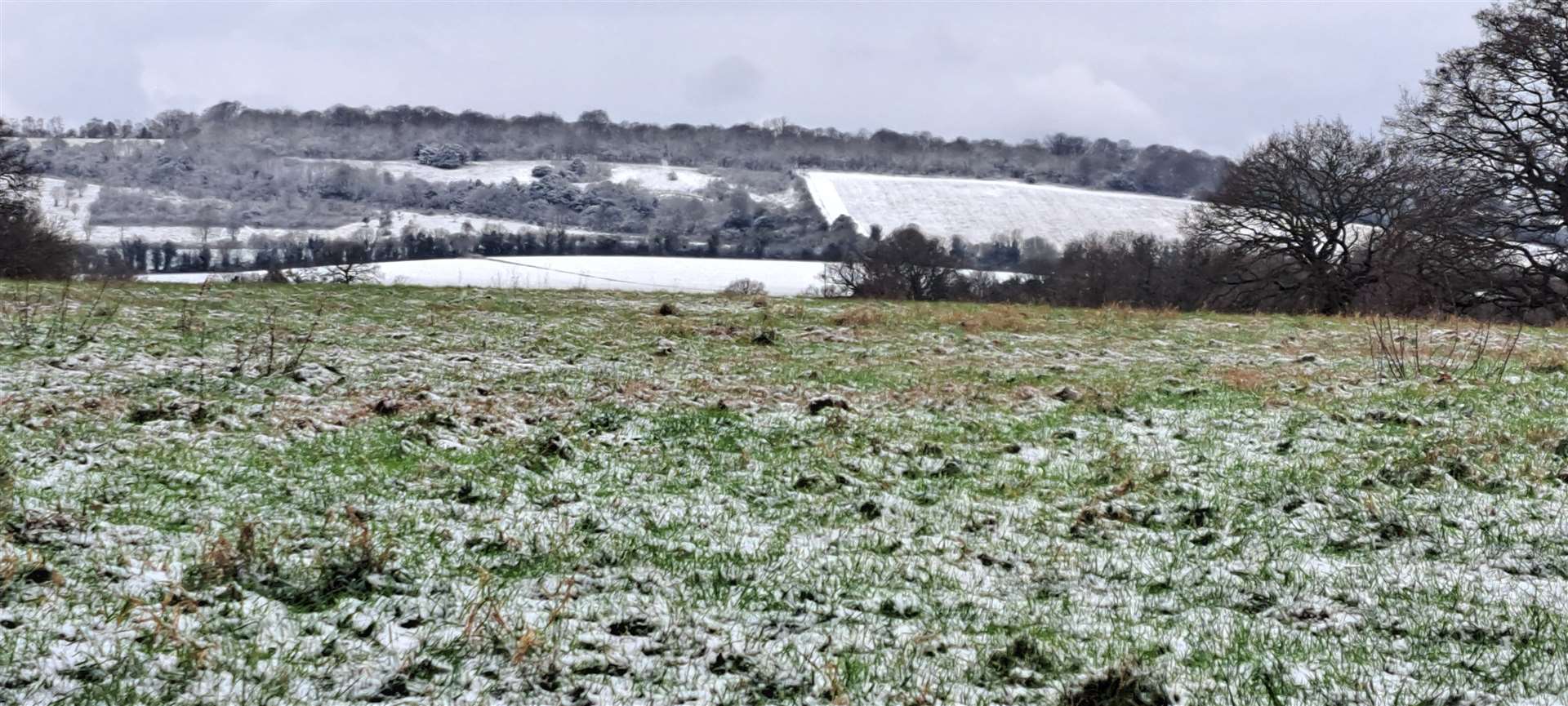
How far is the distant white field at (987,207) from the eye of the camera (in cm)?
11569

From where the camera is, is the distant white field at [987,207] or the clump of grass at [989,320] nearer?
the clump of grass at [989,320]

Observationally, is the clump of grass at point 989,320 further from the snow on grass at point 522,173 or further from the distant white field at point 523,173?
the snow on grass at point 522,173

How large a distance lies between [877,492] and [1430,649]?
3.64 meters

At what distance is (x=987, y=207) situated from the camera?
128625mm

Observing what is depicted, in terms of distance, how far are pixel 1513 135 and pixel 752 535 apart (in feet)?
110

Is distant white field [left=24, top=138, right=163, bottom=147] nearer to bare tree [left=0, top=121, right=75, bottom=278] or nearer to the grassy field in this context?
bare tree [left=0, top=121, right=75, bottom=278]

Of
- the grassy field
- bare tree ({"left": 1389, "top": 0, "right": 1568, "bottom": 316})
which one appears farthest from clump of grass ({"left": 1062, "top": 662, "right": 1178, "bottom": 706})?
bare tree ({"left": 1389, "top": 0, "right": 1568, "bottom": 316})

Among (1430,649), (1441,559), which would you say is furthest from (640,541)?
(1441,559)

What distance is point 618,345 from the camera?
15.2 m

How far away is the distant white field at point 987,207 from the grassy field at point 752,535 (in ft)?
324

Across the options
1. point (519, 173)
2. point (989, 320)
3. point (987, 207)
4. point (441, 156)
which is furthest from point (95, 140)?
point (989, 320)

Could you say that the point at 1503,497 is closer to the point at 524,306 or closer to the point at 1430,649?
the point at 1430,649

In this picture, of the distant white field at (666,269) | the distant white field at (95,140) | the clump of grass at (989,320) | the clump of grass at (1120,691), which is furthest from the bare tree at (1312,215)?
the distant white field at (95,140)

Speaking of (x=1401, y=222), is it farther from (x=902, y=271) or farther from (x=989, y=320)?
(x=902, y=271)
